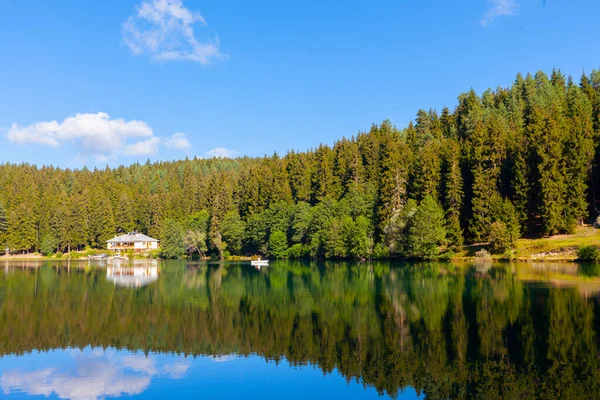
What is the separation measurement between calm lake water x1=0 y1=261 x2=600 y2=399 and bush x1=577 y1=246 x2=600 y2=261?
85.3 ft

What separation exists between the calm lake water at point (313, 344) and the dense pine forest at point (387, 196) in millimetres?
42687

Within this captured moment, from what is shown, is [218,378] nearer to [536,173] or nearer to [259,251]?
[536,173]

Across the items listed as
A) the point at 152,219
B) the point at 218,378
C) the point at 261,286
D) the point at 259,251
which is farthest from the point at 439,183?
the point at 152,219

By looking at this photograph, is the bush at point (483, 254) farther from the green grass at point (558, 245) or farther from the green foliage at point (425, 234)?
the green foliage at point (425, 234)

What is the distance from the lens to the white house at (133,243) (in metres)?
140

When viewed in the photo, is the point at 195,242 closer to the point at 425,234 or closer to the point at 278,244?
the point at 278,244

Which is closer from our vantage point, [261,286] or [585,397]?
[585,397]

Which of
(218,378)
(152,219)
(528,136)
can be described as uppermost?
(528,136)

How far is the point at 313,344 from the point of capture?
72.3ft

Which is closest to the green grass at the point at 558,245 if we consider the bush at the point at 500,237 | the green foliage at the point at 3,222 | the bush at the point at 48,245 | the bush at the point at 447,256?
the bush at the point at 500,237

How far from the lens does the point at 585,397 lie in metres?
14.2

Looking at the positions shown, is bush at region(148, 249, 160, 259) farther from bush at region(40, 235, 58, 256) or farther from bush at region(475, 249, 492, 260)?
bush at region(475, 249, 492, 260)

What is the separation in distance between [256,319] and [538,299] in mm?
18272

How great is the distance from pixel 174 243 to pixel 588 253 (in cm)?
9488
